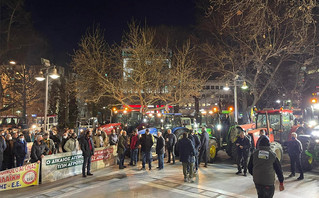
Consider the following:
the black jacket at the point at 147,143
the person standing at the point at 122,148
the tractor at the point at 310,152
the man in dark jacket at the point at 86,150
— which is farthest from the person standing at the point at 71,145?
the tractor at the point at 310,152

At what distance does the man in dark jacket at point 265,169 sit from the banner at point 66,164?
702 cm

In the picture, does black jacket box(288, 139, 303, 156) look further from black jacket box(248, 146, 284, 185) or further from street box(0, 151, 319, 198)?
black jacket box(248, 146, 284, 185)

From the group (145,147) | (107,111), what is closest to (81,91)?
(145,147)

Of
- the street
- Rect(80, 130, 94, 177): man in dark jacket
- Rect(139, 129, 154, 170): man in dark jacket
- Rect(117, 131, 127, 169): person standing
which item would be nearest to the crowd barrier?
the street

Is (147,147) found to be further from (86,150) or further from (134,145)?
(86,150)

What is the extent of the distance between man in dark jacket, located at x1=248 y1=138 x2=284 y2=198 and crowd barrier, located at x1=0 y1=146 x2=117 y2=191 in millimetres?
7028

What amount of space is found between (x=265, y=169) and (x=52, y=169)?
23.9 feet

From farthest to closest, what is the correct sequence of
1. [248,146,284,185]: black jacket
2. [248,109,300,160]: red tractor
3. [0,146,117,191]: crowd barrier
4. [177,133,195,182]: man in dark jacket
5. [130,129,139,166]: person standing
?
[248,109,300,160]: red tractor < [130,129,139,166]: person standing < [177,133,195,182]: man in dark jacket < [0,146,117,191]: crowd barrier < [248,146,284,185]: black jacket

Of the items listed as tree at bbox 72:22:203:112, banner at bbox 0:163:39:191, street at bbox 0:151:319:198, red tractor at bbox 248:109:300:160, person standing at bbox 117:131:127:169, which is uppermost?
tree at bbox 72:22:203:112

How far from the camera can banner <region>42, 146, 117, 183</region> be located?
850 cm

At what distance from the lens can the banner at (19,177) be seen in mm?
7454

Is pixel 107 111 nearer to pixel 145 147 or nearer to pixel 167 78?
pixel 167 78

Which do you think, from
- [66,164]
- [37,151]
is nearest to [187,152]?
[66,164]

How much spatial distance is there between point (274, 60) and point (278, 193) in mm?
21274
